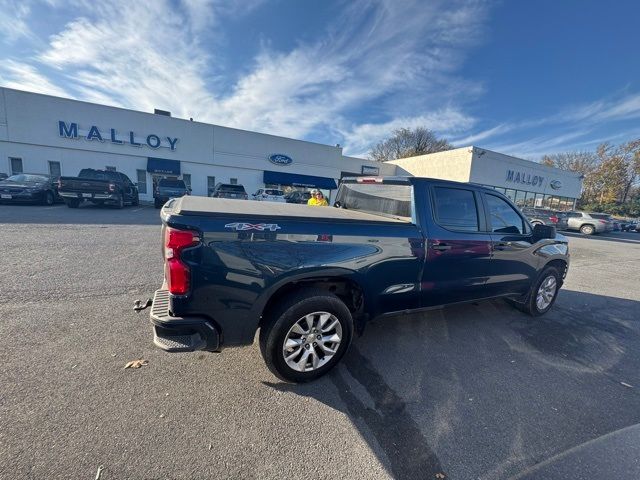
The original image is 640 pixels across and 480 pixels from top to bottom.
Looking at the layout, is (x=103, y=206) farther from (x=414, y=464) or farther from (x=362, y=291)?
(x=414, y=464)

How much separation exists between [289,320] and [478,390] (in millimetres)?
1954

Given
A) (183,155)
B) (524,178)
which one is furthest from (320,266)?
(524,178)

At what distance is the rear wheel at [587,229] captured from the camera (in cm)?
→ 2181

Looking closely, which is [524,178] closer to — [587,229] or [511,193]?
[511,193]

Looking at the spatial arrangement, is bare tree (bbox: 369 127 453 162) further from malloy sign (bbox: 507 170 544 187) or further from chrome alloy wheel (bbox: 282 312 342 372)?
chrome alloy wheel (bbox: 282 312 342 372)

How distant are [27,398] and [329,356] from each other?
2436 mm

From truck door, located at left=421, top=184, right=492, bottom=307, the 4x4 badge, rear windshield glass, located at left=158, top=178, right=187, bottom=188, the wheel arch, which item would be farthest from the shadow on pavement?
rear windshield glass, located at left=158, top=178, right=187, bottom=188

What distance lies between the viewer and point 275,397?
2.47 m

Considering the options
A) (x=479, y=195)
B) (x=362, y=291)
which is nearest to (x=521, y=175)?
(x=479, y=195)

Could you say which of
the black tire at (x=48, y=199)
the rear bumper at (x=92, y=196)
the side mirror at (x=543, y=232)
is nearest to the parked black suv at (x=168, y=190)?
the rear bumper at (x=92, y=196)

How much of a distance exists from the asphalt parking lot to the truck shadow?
14 mm

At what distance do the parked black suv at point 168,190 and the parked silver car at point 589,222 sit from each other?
29142 millimetres

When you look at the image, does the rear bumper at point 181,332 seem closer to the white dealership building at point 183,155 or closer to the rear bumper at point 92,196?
the rear bumper at point 92,196

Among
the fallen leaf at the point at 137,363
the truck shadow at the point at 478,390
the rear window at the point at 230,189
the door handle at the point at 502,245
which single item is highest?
the rear window at the point at 230,189
